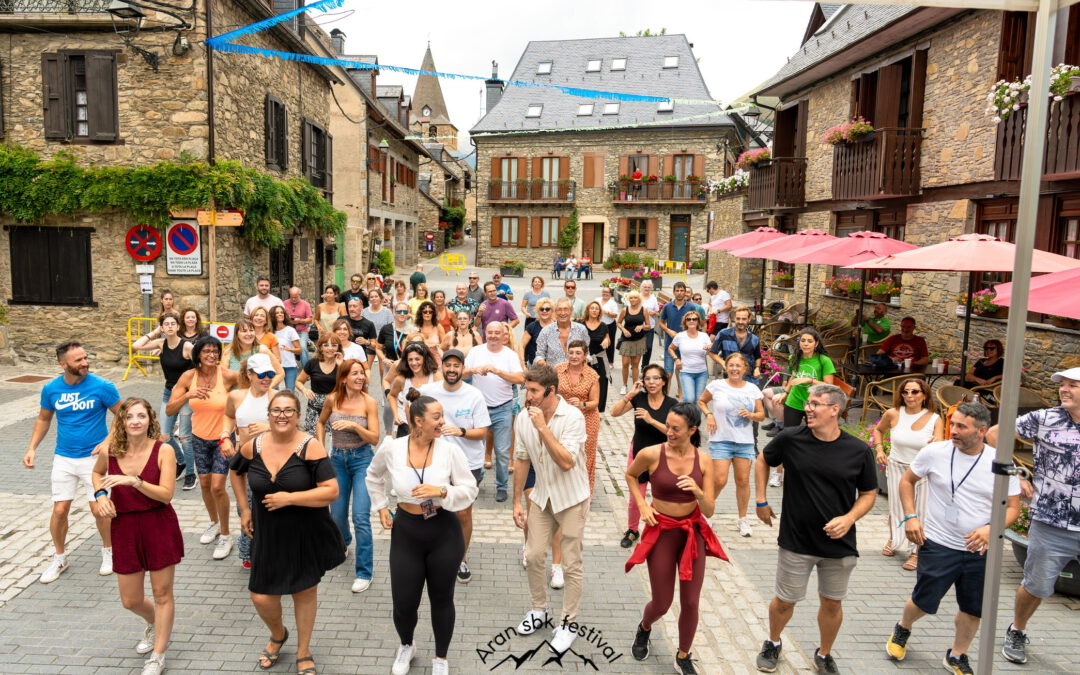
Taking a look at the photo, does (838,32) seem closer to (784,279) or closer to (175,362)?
(784,279)

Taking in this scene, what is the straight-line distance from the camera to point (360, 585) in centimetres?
541

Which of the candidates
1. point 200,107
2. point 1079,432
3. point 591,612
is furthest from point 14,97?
point 1079,432

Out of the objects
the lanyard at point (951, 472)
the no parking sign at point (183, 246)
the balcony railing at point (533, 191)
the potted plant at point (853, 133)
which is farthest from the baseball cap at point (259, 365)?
the balcony railing at point (533, 191)

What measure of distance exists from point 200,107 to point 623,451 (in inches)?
383

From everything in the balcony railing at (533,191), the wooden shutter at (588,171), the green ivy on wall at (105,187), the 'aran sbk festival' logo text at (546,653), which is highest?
the wooden shutter at (588,171)

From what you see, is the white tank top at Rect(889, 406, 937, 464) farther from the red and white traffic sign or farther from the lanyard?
the red and white traffic sign

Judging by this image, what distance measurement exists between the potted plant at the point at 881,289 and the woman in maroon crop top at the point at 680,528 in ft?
37.2

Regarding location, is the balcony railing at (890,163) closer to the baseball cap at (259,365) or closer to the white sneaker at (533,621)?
the white sneaker at (533,621)

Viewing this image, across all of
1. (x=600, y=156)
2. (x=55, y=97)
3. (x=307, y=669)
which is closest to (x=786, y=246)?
(x=307, y=669)

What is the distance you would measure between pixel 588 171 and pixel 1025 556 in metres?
35.5

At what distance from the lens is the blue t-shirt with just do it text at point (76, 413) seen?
221 inches

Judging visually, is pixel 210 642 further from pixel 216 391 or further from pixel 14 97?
pixel 14 97

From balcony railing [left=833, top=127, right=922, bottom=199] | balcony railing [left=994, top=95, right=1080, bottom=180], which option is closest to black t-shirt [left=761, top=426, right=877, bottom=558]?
balcony railing [left=994, top=95, right=1080, bottom=180]

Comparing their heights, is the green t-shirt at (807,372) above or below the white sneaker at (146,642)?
above
